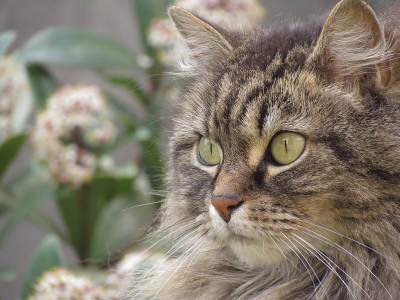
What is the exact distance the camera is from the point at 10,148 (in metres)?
2.17

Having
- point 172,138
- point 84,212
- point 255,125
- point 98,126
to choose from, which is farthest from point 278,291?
point 84,212

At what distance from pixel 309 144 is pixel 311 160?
1.4 inches

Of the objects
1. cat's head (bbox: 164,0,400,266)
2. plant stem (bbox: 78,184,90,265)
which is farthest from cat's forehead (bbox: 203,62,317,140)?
plant stem (bbox: 78,184,90,265)

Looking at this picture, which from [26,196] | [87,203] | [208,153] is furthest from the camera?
[87,203]

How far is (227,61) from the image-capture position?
114 cm

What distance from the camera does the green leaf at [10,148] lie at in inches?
84.0

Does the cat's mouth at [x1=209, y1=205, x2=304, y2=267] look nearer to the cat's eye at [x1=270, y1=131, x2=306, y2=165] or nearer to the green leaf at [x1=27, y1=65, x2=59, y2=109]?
the cat's eye at [x1=270, y1=131, x2=306, y2=165]

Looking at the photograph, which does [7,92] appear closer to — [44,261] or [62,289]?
[44,261]

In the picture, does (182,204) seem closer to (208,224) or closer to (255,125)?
(208,224)

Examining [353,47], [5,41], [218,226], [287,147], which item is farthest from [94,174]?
[353,47]

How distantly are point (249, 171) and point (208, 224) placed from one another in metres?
0.17

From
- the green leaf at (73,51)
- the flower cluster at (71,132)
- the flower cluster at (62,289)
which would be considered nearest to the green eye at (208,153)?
the flower cluster at (62,289)

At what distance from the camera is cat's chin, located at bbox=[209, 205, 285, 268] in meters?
0.96

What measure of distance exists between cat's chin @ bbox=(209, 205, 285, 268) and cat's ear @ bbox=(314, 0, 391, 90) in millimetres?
407
